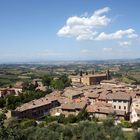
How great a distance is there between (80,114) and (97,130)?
16447mm

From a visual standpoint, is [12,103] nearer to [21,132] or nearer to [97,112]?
[97,112]

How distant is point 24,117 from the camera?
5269cm

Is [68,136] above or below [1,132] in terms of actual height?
below

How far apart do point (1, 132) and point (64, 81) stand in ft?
238

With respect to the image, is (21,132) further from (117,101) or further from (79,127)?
(117,101)

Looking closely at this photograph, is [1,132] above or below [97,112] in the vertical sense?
above

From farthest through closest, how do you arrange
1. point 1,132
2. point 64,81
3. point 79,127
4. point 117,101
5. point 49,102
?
1. point 64,81
2. point 49,102
3. point 117,101
4. point 79,127
5. point 1,132

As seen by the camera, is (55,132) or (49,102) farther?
(49,102)

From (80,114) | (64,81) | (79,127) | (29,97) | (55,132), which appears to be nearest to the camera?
(55,132)

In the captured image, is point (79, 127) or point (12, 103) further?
point (12, 103)

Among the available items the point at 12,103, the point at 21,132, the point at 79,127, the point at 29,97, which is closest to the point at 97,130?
the point at 79,127

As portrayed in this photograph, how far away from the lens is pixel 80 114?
48.5 metres

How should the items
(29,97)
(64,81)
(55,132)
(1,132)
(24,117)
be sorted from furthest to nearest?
(64,81) → (29,97) → (24,117) → (55,132) → (1,132)

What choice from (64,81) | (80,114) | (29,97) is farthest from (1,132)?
(64,81)
